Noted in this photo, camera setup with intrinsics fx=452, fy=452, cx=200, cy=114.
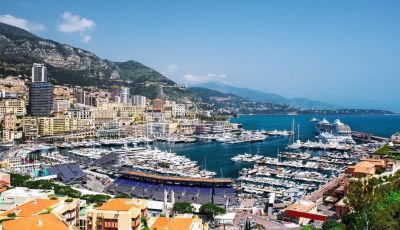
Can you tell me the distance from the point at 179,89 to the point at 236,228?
110874mm

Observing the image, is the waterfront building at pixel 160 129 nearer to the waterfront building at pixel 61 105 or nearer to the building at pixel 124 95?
the waterfront building at pixel 61 105

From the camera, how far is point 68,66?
108 meters

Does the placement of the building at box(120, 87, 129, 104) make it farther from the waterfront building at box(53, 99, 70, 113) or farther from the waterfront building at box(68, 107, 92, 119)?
the waterfront building at box(68, 107, 92, 119)

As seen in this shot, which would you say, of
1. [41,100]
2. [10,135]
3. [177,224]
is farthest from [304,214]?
[41,100]

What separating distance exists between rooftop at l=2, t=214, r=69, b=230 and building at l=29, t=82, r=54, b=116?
53.9 meters

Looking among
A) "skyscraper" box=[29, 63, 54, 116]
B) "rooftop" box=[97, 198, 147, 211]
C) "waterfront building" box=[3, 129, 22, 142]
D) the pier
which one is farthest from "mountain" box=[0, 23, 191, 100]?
"rooftop" box=[97, 198, 147, 211]

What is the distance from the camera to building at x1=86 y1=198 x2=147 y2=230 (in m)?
12.8

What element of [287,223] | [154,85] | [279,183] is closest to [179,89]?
[154,85]

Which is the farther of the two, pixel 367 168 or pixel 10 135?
pixel 10 135

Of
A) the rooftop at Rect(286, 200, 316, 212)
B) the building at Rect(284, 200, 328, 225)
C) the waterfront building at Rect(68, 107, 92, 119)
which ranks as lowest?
the building at Rect(284, 200, 328, 225)

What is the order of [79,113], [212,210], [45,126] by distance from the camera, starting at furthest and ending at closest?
1. [79,113]
2. [45,126]
3. [212,210]

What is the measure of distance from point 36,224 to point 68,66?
4031 inches

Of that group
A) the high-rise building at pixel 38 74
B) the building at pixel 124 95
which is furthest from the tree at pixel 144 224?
the building at pixel 124 95

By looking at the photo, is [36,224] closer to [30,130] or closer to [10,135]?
[10,135]
